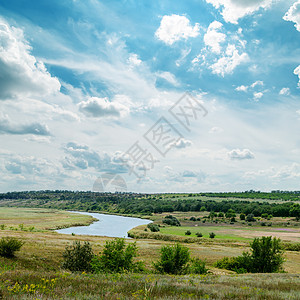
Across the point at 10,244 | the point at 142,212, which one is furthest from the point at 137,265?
the point at 142,212

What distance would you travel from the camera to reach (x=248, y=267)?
2750 cm

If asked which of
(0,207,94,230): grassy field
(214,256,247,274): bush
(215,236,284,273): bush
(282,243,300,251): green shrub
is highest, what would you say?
(215,236,284,273): bush

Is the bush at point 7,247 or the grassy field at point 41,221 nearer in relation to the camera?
the bush at point 7,247

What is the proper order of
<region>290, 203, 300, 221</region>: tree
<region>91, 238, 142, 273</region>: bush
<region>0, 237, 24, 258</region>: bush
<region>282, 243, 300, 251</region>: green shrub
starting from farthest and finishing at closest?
<region>290, 203, 300, 221</region>: tree < <region>282, 243, 300, 251</region>: green shrub < <region>0, 237, 24, 258</region>: bush < <region>91, 238, 142, 273</region>: bush

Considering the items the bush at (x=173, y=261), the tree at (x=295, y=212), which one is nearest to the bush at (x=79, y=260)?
the bush at (x=173, y=261)

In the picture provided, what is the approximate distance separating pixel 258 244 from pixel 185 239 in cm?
4616

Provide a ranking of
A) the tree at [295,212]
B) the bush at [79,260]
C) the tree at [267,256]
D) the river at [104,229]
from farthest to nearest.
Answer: the tree at [295,212] → the river at [104,229] → the tree at [267,256] → the bush at [79,260]

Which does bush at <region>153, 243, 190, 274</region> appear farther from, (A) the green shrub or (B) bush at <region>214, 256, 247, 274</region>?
(A) the green shrub

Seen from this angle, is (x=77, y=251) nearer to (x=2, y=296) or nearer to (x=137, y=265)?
(x=137, y=265)

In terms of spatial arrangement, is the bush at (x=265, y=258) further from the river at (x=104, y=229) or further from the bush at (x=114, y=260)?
the river at (x=104, y=229)

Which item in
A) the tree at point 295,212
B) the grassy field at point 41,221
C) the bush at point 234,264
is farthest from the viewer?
the tree at point 295,212

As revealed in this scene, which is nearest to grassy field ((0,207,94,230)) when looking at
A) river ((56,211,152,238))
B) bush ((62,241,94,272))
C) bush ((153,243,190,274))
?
river ((56,211,152,238))

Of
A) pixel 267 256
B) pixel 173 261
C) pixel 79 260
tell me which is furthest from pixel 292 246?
pixel 79 260

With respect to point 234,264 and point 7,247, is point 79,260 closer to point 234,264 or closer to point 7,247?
point 7,247
